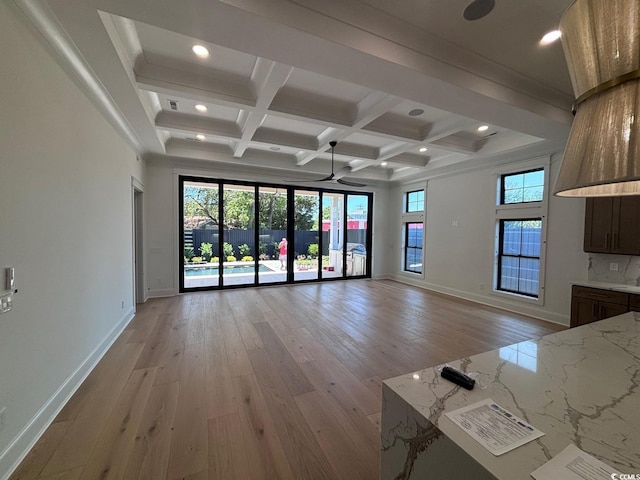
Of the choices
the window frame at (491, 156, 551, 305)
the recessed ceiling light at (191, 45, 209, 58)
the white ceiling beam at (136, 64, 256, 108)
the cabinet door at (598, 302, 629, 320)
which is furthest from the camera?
the window frame at (491, 156, 551, 305)

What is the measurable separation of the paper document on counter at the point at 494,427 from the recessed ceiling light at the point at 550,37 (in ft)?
9.84

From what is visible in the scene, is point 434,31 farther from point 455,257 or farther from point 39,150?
point 455,257

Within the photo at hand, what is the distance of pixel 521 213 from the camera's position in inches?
195

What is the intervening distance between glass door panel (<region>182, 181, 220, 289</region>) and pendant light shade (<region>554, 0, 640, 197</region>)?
627 cm

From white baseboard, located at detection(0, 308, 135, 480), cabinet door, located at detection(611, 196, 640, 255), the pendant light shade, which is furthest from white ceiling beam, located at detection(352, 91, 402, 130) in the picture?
white baseboard, located at detection(0, 308, 135, 480)

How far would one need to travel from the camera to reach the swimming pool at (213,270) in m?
6.10

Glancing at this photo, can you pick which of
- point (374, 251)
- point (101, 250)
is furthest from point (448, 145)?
point (101, 250)

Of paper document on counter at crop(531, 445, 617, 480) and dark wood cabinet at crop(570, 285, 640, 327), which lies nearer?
paper document on counter at crop(531, 445, 617, 480)

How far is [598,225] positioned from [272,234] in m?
6.07

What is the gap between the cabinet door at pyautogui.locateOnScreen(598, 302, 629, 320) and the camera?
3.29 m

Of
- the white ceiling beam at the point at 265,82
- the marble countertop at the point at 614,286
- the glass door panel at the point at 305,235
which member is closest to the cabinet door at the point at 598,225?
the marble countertop at the point at 614,286

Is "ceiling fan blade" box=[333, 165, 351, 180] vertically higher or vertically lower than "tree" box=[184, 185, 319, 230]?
higher

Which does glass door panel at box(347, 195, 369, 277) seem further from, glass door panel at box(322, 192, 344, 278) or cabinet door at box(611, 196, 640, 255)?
cabinet door at box(611, 196, 640, 255)

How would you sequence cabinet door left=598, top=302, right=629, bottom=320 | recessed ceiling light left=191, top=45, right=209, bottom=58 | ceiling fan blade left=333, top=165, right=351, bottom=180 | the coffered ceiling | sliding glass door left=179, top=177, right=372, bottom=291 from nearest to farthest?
the coffered ceiling, recessed ceiling light left=191, top=45, right=209, bottom=58, cabinet door left=598, top=302, right=629, bottom=320, sliding glass door left=179, top=177, right=372, bottom=291, ceiling fan blade left=333, top=165, right=351, bottom=180
